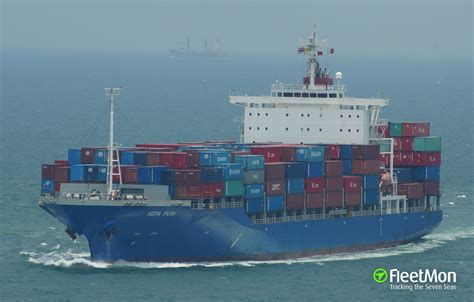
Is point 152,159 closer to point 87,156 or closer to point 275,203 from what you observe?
point 87,156

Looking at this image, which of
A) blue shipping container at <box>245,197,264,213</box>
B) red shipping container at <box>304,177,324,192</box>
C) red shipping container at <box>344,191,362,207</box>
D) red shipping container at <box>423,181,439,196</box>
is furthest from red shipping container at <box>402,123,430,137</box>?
blue shipping container at <box>245,197,264,213</box>

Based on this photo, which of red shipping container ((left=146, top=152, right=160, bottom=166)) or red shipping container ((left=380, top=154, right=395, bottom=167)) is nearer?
red shipping container ((left=146, top=152, right=160, bottom=166))

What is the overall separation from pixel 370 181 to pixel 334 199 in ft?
10.3

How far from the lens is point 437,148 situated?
87562 mm

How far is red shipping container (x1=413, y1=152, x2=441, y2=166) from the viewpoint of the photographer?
8706 cm

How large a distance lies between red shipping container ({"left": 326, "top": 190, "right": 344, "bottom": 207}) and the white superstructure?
19.7 feet

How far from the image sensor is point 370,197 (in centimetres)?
8262

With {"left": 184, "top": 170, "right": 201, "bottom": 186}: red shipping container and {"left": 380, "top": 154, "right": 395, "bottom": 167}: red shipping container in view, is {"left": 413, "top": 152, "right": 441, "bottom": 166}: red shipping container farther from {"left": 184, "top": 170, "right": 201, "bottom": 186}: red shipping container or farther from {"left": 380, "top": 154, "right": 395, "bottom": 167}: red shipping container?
{"left": 184, "top": 170, "right": 201, "bottom": 186}: red shipping container

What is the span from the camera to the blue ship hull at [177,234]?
7212 centimetres

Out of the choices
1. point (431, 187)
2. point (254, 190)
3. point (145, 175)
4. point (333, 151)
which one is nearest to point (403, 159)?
point (431, 187)

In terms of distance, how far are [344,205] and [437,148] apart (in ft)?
28.5

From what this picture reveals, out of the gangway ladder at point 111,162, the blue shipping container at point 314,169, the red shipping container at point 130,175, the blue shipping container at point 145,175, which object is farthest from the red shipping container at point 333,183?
the gangway ladder at point 111,162

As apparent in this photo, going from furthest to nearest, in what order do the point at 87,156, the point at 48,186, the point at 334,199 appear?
the point at 334,199 < the point at 87,156 < the point at 48,186

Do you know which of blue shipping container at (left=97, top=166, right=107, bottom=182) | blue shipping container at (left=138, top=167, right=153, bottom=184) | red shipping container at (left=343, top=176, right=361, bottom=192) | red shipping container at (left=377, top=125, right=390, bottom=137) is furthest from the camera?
red shipping container at (left=377, top=125, right=390, bottom=137)
